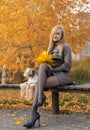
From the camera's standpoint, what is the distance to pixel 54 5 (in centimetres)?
1026

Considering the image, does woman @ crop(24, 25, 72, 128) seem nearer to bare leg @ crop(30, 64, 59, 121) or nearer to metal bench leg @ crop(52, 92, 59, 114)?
bare leg @ crop(30, 64, 59, 121)

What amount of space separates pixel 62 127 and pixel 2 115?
4.95 feet

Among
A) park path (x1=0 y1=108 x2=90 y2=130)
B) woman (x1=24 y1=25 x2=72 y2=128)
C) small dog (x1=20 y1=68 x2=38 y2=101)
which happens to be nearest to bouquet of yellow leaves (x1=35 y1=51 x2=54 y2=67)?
woman (x1=24 y1=25 x2=72 y2=128)

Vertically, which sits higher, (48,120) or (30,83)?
(30,83)

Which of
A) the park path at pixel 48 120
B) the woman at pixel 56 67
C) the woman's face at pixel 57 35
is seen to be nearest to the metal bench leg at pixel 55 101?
the park path at pixel 48 120

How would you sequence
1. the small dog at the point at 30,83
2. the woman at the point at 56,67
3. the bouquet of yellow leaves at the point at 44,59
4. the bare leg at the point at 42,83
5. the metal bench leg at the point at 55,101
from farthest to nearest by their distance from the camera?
the metal bench leg at the point at 55,101, the small dog at the point at 30,83, the bouquet of yellow leaves at the point at 44,59, the woman at the point at 56,67, the bare leg at the point at 42,83

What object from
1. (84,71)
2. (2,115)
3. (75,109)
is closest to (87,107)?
(75,109)

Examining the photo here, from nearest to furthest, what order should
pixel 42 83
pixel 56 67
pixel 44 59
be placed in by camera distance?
pixel 42 83 → pixel 44 59 → pixel 56 67

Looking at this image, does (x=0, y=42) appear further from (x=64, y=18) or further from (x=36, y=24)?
(x=64, y=18)

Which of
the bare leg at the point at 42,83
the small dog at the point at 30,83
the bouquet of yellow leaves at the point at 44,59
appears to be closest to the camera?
the bare leg at the point at 42,83

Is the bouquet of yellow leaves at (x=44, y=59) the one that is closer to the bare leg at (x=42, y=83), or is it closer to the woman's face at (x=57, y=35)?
the bare leg at (x=42, y=83)

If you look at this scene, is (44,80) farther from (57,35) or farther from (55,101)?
(55,101)

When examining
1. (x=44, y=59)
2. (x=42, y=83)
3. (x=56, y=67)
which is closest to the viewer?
(x=42, y=83)

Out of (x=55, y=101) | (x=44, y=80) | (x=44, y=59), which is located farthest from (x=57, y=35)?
(x=55, y=101)
